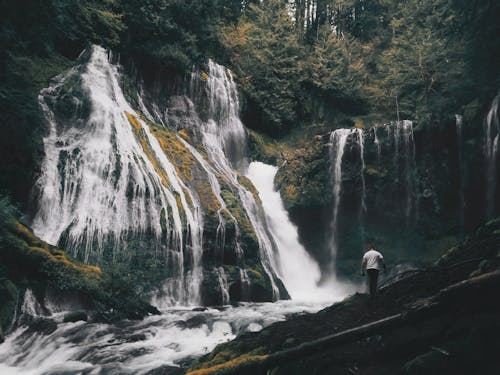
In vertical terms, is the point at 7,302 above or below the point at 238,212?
below

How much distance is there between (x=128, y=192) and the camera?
15742 mm

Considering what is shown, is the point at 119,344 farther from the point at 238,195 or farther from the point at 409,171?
the point at 409,171

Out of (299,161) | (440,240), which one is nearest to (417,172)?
(440,240)

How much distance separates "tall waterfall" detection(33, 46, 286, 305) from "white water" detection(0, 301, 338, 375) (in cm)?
354

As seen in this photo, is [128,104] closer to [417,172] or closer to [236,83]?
[236,83]

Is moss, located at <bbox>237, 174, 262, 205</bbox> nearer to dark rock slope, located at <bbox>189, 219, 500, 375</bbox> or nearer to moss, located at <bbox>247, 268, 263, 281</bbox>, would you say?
moss, located at <bbox>247, 268, 263, 281</bbox>

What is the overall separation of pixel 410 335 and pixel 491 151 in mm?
18106

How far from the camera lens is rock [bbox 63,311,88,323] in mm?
10611

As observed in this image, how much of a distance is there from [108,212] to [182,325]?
19.0ft

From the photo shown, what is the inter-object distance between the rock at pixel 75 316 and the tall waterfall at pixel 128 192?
9.99 ft

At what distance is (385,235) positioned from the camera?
77.8 ft

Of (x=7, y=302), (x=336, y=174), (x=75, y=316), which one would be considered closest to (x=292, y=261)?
(x=336, y=174)

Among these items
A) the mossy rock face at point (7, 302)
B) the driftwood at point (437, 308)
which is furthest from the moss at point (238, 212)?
the driftwood at point (437, 308)

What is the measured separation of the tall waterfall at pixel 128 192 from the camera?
14.7 metres
